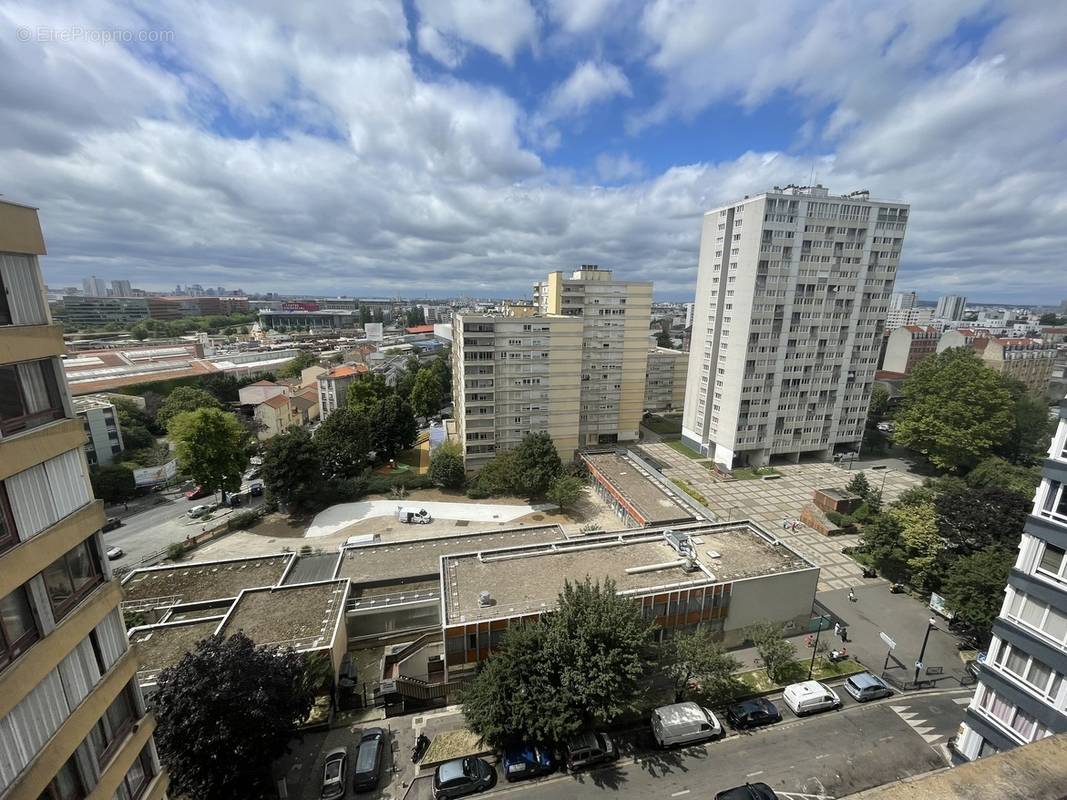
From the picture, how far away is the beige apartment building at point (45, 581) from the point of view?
22.9 feet

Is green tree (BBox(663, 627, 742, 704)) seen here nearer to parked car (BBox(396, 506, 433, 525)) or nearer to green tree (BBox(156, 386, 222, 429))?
parked car (BBox(396, 506, 433, 525))

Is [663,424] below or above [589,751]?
below

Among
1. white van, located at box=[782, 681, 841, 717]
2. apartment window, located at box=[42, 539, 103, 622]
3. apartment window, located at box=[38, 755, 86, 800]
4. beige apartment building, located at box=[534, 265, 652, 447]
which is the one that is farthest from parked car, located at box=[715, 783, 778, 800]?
beige apartment building, located at box=[534, 265, 652, 447]

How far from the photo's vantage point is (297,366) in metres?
108

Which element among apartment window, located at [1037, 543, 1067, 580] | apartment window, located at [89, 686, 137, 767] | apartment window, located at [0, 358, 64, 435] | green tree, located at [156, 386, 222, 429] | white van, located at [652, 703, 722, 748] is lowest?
white van, located at [652, 703, 722, 748]

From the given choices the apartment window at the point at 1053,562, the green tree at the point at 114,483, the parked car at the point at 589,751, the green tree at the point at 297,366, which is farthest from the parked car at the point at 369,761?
the green tree at the point at 297,366

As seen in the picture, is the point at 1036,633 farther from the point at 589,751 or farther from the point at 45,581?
the point at 45,581

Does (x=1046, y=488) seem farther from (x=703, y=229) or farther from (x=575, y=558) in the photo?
(x=703, y=229)

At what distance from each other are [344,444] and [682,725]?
135 ft

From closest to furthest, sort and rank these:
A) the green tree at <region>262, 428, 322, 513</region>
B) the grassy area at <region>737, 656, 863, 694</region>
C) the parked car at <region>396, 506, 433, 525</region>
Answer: the grassy area at <region>737, 656, 863, 694</region>, the green tree at <region>262, 428, 322, 513</region>, the parked car at <region>396, 506, 433, 525</region>

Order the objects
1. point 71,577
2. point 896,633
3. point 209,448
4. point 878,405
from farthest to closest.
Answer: point 878,405, point 209,448, point 896,633, point 71,577

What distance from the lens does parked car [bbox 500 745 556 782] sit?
18.4m

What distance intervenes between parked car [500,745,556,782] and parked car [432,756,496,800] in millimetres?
754

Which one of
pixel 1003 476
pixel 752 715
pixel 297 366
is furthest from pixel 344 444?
pixel 297 366
